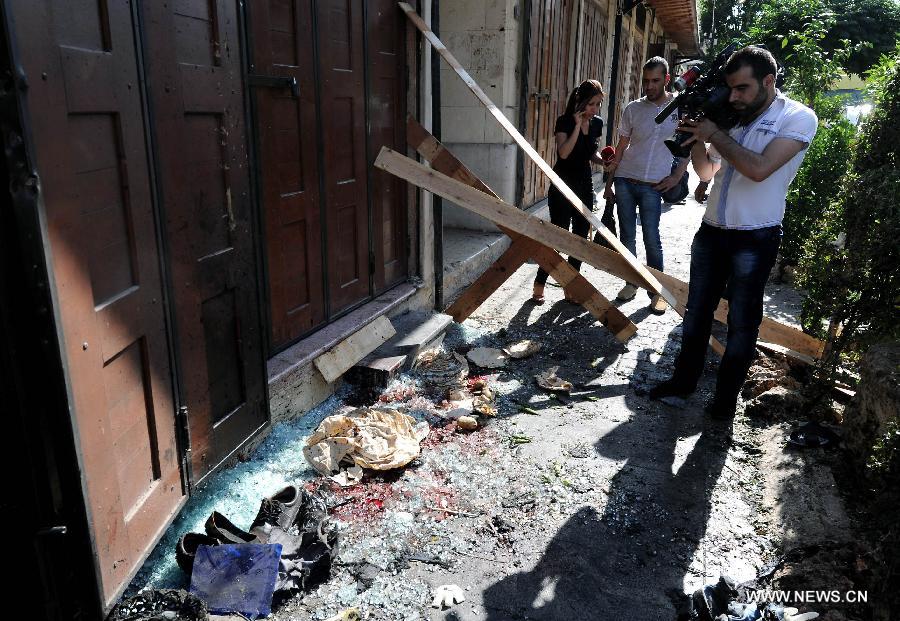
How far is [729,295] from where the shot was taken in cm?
360

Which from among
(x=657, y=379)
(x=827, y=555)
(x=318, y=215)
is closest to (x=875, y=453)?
(x=827, y=555)

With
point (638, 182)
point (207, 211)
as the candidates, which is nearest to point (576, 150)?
point (638, 182)

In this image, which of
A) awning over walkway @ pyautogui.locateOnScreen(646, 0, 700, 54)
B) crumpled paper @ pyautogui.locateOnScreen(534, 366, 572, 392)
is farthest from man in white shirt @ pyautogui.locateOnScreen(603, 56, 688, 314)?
awning over walkway @ pyautogui.locateOnScreen(646, 0, 700, 54)

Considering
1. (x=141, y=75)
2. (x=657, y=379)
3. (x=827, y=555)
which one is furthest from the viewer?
(x=657, y=379)

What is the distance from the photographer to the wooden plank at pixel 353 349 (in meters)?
3.65

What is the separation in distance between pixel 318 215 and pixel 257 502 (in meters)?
1.65

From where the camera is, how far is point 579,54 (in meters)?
9.92

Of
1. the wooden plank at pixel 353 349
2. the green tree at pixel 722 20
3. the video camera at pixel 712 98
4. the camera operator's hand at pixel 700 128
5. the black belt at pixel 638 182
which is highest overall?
the green tree at pixel 722 20

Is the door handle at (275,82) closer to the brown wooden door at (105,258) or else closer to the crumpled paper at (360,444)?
the brown wooden door at (105,258)

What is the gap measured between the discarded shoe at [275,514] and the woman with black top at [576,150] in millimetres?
3396

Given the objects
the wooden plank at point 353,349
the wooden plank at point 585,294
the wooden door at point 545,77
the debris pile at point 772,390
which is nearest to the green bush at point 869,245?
the debris pile at point 772,390

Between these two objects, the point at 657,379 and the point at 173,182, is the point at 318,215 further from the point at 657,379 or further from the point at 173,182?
the point at 657,379

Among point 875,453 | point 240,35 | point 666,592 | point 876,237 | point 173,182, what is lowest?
point 666,592

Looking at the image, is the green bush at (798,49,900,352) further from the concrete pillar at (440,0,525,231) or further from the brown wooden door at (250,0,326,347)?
the concrete pillar at (440,0,525,231)
